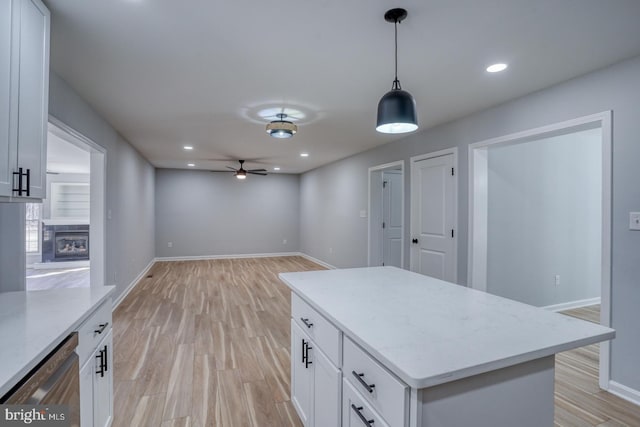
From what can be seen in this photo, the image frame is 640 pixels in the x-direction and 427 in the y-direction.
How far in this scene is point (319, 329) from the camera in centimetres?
158

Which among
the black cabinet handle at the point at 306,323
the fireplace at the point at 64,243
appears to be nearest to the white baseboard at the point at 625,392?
the black cabinet handle at the point at 306,323

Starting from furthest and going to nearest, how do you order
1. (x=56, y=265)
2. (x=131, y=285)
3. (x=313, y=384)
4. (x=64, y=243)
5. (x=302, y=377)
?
(x=64, y=243) < (x=56, y=265) < (x=131, y=285) < (x=302, y=377) < (x=313, y=384)

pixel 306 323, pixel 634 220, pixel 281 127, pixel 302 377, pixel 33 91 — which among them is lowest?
pixel 302 377

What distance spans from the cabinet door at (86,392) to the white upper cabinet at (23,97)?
2.83 ft

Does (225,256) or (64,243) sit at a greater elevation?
(64,243)

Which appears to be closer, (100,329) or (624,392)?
(100,329)

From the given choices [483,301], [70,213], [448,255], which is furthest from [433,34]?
[70,213]

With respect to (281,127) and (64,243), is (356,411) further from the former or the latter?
(64,243)

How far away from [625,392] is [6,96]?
412 centimetres

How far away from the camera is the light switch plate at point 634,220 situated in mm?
2253

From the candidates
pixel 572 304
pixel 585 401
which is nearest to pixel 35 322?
pixel 585 401

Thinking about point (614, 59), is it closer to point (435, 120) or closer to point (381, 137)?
point (435, 120)

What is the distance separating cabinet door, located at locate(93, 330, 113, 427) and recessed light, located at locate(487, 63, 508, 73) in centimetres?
320

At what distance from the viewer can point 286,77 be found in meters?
2.67
